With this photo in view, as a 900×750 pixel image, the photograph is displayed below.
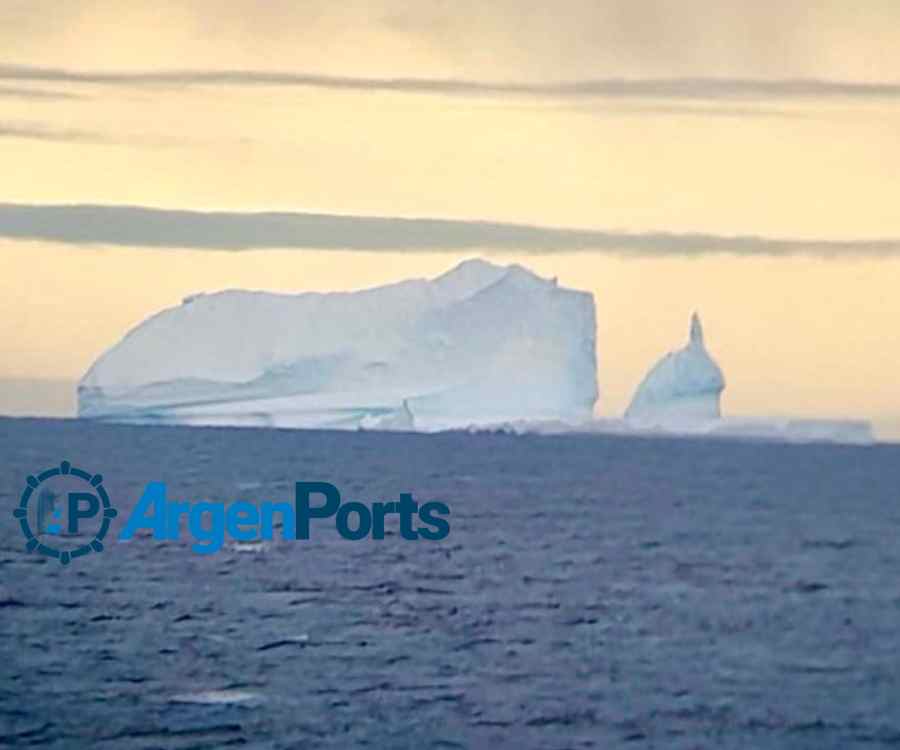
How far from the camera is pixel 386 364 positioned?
3656cm

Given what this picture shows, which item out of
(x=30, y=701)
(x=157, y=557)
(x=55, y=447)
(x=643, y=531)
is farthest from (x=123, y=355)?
(x=30, y=701)

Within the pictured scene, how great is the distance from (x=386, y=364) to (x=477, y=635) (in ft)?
71.2

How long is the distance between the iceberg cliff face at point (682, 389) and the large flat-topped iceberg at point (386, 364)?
139cm

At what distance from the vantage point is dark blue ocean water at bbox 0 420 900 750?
1120 centimetres

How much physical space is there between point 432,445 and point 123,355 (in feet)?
70.6

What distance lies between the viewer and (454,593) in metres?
18.1

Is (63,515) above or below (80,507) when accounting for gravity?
below

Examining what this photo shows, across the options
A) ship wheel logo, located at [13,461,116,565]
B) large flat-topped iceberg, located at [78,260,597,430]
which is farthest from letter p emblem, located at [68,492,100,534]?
large flat-topped iceberg, located at [78,260,597,430]

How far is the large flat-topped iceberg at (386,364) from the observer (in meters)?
36.6

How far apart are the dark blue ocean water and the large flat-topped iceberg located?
6398 mm

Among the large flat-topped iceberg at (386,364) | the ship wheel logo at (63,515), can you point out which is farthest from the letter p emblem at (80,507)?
the large flat-topped iceberg at (386,364)

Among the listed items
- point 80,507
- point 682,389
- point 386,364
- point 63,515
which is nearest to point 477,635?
point 63,515

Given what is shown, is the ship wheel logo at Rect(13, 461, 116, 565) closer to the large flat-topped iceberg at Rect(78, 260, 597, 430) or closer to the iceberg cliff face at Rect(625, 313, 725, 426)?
the large flat-topped iceberg at Rect(78, 260, 597, 430)

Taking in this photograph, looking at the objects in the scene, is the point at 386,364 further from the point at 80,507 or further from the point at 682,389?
the point at 80,507
